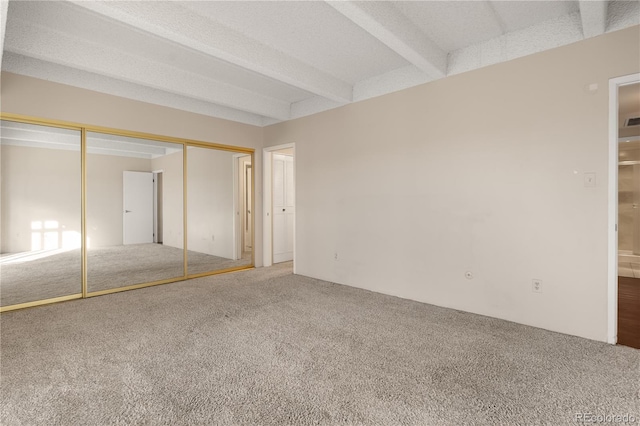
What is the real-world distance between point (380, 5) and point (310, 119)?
2.40m

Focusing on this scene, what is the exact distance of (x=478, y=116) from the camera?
3.13 m

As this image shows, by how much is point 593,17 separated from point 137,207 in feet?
17.3

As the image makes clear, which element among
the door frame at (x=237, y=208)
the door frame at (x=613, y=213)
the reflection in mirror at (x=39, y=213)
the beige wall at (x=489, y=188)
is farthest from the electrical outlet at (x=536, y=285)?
the reflection in mirror at (x=39, y=213)

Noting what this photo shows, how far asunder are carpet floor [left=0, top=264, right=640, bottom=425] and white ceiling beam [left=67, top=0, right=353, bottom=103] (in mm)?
2423

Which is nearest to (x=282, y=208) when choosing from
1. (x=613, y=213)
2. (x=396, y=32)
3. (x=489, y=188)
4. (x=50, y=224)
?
(x=50, y=224)

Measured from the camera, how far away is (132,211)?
4.42m

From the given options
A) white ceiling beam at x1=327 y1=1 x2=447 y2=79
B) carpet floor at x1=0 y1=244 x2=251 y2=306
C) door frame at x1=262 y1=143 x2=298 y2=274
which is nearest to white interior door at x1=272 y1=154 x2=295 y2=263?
door frame at x1=262 y1=143 x2=298 y2=274

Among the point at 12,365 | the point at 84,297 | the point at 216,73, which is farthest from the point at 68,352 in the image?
the point at 216,73

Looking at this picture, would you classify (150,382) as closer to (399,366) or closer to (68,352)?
(68,352)

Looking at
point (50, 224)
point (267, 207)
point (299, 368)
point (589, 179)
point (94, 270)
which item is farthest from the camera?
point (267, 207)

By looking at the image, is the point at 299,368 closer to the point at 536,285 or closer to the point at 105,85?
the point at 536,285

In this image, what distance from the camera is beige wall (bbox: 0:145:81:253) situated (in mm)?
3338

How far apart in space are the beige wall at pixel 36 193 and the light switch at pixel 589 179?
5.15 meters

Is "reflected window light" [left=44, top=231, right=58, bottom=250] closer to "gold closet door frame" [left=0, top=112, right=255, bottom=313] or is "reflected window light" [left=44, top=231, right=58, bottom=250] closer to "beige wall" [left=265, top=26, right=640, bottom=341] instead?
"gold closet door frame" [left=0, top=112, right=255, bottom=313]
